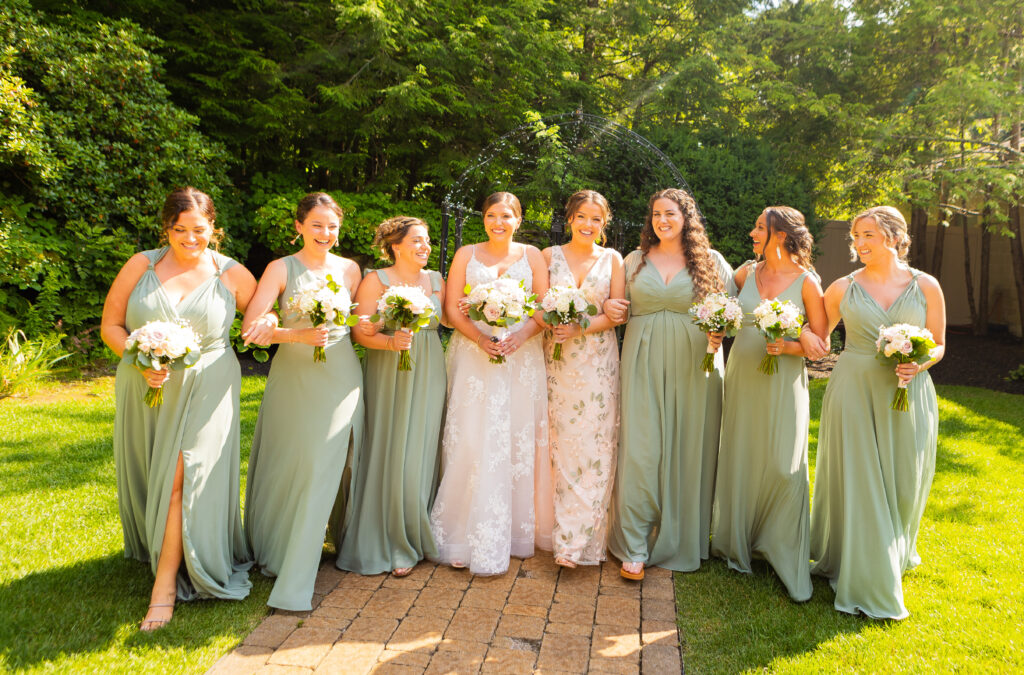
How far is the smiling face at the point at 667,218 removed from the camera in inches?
187

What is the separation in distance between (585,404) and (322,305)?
188cm

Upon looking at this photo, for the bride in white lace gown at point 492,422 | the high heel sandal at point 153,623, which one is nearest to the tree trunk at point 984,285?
the bride in white lace gown at point 492,422

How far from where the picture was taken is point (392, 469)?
464cm

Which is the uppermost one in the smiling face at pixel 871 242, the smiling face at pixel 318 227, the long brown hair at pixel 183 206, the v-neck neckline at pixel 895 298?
the long brown hair at pixel 183 206

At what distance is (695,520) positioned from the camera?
481cm

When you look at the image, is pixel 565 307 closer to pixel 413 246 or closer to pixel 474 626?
pixel 413 246

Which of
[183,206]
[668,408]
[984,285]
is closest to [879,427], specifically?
[668,408]

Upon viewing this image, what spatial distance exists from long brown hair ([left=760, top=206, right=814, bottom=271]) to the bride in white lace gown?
1.51 m

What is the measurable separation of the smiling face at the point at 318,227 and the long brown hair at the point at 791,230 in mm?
2738

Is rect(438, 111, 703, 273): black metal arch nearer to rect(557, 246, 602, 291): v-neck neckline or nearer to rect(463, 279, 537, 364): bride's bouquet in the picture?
rect(557, 246, 602, 291): v-neck neckline

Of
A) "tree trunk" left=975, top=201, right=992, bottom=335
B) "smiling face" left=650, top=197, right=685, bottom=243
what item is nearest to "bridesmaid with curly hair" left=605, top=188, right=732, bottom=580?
"smiling face" left=650, top=197, right=685, bottom=243

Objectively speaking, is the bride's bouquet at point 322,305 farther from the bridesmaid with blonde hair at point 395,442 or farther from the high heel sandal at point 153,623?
the high heel sandal at point 153,623

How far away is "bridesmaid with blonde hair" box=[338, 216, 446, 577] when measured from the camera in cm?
464

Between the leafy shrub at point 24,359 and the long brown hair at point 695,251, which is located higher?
the long brown hair at point 695,251
